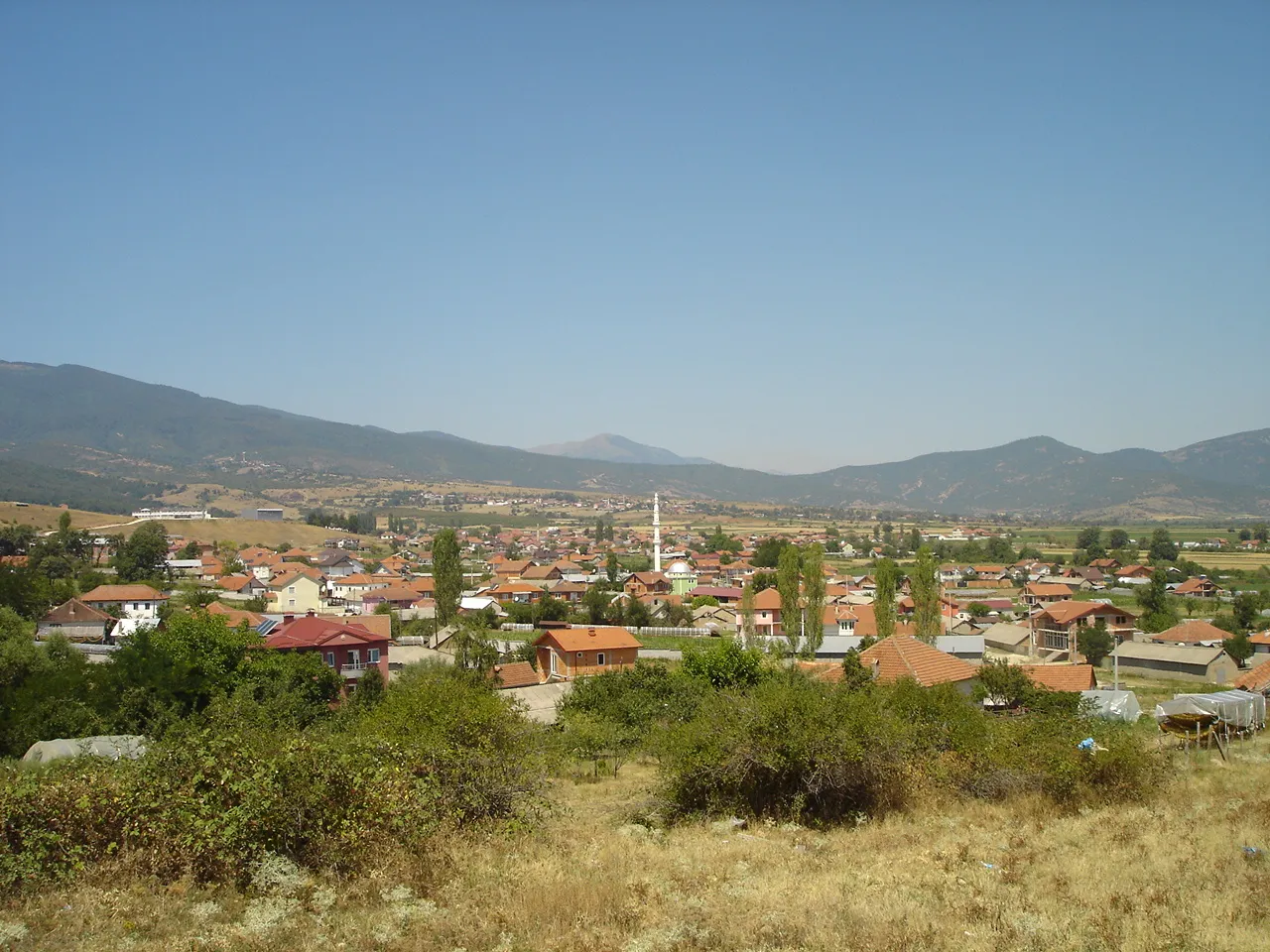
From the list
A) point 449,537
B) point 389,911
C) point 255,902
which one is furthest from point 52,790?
point 449,537

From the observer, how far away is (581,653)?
113 ft

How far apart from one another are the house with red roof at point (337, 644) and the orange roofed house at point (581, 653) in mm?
7465

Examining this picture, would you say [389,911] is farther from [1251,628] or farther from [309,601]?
[309,601]

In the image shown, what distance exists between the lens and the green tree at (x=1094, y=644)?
40.4 meters

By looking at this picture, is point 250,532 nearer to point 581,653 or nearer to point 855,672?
point 581,653

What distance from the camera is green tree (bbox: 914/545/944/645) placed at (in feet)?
122

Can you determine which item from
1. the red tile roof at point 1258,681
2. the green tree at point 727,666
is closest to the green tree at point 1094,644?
the red tile roof at point 1258,681

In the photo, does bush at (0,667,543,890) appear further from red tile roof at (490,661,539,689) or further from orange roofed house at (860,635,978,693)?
red tile roof at (490,661,539,689)

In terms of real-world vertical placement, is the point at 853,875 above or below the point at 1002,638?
above

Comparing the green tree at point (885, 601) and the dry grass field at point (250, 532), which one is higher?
the green tree at point (885, 601)

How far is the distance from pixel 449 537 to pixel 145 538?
31297 mm

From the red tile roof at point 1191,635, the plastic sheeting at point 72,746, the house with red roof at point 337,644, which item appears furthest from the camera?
the red tile roof at point 1191,635

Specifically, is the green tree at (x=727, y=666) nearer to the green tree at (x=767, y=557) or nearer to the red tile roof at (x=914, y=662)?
the red tile roof at (x=914, y=662)

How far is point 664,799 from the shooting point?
42.2ft
